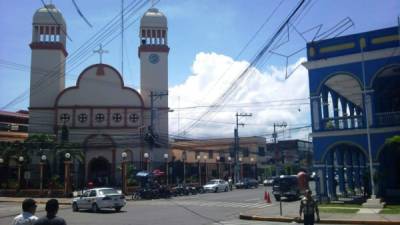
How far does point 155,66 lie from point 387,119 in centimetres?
4707

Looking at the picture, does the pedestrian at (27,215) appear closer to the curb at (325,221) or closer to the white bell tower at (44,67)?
the curb at (325,221)

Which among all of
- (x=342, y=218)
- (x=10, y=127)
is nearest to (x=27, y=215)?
(x=342, y=218)

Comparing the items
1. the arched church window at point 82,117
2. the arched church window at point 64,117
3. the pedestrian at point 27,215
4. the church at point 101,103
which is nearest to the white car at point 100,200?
the pedestrian at point 27,215

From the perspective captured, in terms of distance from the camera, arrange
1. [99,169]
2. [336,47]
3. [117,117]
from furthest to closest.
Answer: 1. [117,117]
2. [99,169]
3. [336,47]

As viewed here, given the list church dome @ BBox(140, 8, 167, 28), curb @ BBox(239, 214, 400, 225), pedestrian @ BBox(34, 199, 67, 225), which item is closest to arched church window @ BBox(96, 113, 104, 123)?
church dome @ BBox(140, 8, 167, 28)

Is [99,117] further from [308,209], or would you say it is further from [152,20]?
[308,209]

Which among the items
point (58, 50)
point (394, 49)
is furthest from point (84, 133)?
point (394, 49)

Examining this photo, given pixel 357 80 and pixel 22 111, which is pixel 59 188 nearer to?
pixel 357 80

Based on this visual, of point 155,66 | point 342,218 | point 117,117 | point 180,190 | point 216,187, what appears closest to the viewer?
point 342,218

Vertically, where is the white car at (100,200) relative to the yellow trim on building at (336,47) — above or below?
below

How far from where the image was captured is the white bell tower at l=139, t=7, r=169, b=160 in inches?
2773

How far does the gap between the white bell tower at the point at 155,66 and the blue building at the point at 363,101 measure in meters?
39.7

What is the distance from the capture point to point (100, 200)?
93.5ft

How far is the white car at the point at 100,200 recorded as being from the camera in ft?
93.6
